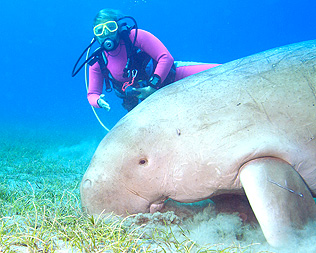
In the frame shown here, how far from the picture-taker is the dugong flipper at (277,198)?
164 cm

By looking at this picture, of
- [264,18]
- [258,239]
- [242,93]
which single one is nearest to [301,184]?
[258,239]

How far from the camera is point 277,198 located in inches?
68.2

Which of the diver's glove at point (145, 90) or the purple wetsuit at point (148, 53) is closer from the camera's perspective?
the diver's glove at point (145, 90)

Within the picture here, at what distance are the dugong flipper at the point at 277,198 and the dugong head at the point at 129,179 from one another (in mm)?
778

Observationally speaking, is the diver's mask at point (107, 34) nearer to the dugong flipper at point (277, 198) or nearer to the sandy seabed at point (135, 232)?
the sandy seabed at point (135, 232)

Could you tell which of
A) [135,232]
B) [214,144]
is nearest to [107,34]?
[214,144]

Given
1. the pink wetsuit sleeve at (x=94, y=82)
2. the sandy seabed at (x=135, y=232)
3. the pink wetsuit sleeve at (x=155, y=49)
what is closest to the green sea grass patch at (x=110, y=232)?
the sandy seabed at (x=135, y=232)

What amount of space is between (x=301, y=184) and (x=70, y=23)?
12944cm

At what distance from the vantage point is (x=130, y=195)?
2.28m

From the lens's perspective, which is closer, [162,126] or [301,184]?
[301,184]

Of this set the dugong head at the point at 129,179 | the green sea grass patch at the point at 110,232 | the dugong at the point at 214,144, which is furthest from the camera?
the dugong head at the point at 129,179

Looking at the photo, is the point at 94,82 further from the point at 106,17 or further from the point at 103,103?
the point at 106,17

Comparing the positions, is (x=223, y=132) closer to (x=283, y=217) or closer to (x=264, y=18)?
(x=283, y=217)

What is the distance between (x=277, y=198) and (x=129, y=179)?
1.26 m
